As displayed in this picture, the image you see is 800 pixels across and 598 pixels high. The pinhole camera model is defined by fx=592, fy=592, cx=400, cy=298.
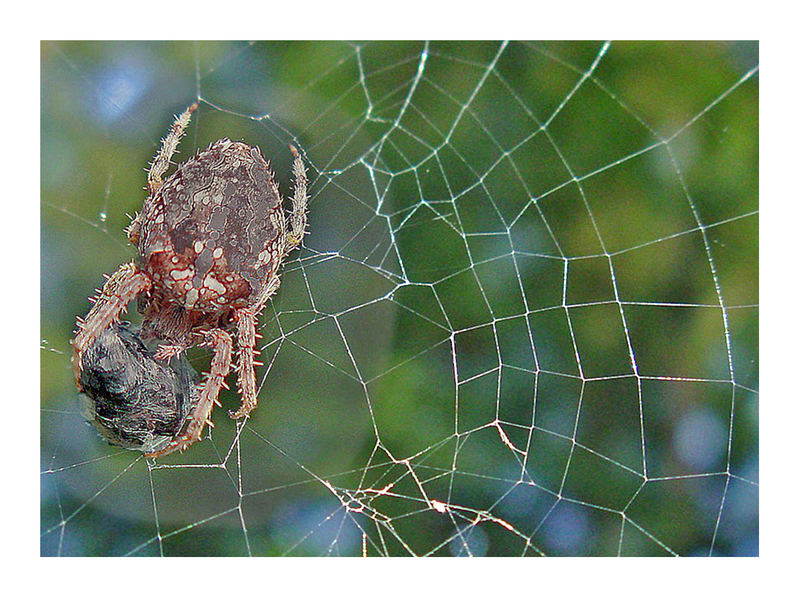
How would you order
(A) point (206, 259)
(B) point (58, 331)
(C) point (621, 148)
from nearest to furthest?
(A) point (206, 259)
(B) point (58, 331)
(C) point (621, 148)

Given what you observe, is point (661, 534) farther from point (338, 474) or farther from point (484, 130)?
point (484, 130)

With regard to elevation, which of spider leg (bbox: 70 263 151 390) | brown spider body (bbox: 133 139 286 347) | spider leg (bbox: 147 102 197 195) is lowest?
spider leg (bbox: 70 263 151 390)

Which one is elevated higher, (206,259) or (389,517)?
(206,259)

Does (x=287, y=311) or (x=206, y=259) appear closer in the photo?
(x=206, y=259)

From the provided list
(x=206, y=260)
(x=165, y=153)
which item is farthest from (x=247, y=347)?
(x=165, y=153)

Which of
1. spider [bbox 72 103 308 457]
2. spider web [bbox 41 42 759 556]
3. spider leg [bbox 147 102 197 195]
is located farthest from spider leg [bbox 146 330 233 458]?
spider leg [bbox 147 102 197 195]

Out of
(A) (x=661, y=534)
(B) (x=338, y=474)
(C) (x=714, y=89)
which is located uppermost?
(C) (x=714, y=89)

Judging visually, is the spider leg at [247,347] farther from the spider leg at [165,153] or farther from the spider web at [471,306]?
the spider leg at [165,153]

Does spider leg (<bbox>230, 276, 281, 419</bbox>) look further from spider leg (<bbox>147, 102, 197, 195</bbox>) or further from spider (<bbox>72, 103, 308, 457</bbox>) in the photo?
spider leg (<bbox>147, 102, 197, 195</bbox>)
